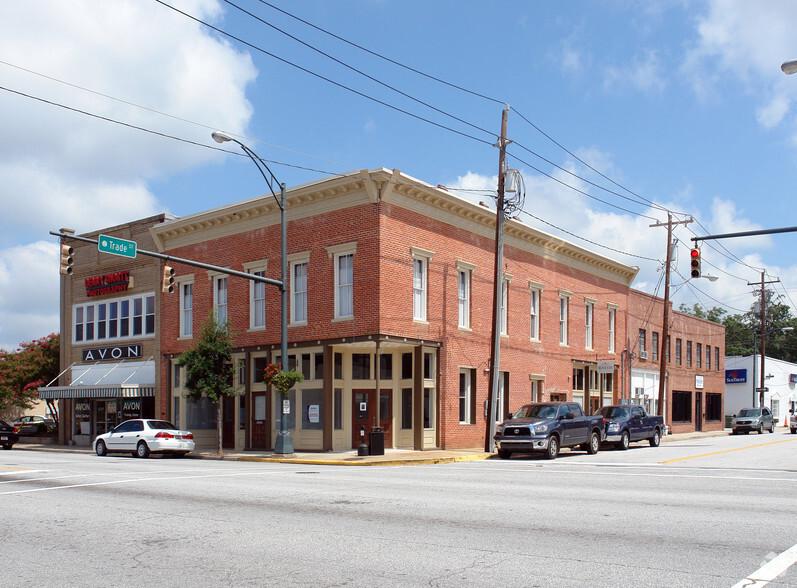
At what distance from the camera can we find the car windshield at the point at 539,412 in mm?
25125

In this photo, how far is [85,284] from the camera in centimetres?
3797

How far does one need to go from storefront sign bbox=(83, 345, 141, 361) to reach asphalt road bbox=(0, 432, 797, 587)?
19.7 meters

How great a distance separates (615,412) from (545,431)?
704cm

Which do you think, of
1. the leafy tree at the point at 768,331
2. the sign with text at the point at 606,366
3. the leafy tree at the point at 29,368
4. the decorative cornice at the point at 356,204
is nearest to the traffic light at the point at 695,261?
the decorative cornice at the point at 356,204

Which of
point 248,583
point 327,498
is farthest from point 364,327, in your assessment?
point 248,583

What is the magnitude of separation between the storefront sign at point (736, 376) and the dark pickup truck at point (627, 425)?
4148 centimetres

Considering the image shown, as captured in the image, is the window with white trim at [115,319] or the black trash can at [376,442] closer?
the black trash can at [376,442]

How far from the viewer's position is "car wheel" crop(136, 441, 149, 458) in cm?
2727

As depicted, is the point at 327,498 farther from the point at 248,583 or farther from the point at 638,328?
the point at 638,328

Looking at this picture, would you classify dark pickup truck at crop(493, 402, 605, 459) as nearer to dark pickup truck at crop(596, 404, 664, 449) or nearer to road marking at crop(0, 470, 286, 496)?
dark pickup truck at crop(596, 404, 664, 449)

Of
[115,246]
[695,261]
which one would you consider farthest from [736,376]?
[115,246]

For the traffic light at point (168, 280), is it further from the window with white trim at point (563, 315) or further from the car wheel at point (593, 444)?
the window with white trim at point (563, 315)

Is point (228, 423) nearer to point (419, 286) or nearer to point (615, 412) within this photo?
point (419, 286)

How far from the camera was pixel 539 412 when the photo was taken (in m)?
25.3
